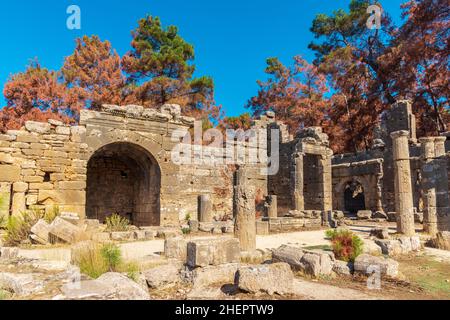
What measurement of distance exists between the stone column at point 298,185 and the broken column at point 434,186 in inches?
244

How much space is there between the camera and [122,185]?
16.2m

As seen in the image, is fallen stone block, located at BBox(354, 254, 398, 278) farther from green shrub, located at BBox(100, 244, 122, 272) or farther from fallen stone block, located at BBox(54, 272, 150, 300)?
green shrub, located at BBox(100, 244, 122, 272)

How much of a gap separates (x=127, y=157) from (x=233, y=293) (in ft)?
40.0

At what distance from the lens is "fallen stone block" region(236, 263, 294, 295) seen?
4375mm

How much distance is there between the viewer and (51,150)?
1148 centimetres

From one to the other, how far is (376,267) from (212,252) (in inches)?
106

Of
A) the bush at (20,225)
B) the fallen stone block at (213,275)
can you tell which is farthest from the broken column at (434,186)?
the bush at (20,225)

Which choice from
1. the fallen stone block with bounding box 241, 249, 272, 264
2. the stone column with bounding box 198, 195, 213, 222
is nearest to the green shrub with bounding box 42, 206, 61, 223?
the stone column with bounding box 198, 195, 213, 222

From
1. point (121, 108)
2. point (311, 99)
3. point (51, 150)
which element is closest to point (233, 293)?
point (51, 150)

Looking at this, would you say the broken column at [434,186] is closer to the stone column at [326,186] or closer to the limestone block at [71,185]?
the stone column at [326,186]

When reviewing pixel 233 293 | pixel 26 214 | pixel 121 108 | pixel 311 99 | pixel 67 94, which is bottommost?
pixel 233 293

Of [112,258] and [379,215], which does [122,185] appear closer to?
[112,258]

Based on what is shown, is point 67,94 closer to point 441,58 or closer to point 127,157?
point 127,157

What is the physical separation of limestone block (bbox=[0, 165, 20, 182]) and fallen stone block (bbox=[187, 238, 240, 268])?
7900mm
